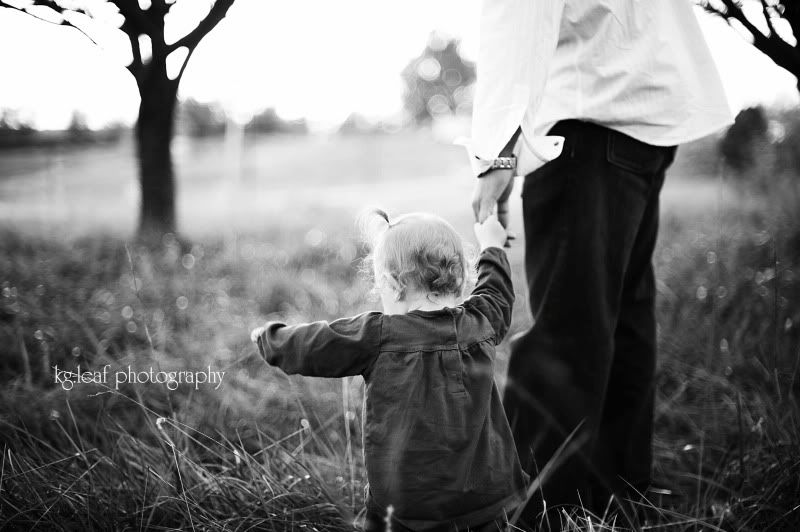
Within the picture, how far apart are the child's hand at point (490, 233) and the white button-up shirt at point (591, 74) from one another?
5.6 inches

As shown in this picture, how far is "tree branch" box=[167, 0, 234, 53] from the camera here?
5.59ft

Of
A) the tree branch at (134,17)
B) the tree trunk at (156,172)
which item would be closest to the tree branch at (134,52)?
the tree branch at (134,17)

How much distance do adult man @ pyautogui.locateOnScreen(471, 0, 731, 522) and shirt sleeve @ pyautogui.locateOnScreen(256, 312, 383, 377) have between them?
439 mm

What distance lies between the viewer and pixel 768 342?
8.34ft

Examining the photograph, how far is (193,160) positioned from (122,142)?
6.03 metres

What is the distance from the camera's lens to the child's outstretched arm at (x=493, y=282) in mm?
1340

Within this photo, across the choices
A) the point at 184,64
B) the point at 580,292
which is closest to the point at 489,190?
the point at 580,292

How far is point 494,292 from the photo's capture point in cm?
137

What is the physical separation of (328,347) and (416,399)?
221mm

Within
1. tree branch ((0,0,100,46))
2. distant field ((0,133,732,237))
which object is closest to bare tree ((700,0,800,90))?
tree branch ((0,0,100,46))

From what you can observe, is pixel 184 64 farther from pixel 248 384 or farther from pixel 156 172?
pixel 156 172

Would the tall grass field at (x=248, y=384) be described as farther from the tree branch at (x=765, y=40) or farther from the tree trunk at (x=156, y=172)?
the tree branch at (x=765, y=40)

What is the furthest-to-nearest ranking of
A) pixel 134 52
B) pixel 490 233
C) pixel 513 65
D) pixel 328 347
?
pixel 134 52 → pixel 490 233 → pixel 513 65 → pixel 328 347

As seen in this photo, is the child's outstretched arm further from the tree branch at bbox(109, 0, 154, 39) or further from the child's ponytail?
the tree branch at bbox(109, 0, 154, 39)
